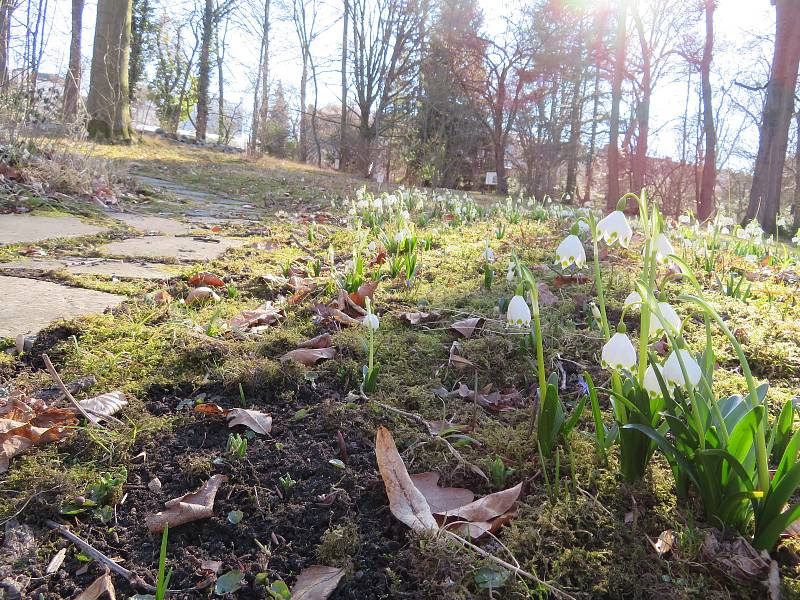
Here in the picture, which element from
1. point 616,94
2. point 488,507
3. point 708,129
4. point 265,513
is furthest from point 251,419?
point 708,129

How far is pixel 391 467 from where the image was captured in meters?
1.31

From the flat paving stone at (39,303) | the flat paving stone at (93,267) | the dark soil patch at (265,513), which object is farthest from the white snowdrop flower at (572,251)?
the flat paving stone at (93,267)

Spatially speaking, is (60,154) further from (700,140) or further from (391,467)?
(700,140)

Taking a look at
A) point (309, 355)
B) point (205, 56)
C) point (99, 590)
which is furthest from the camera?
point (205, 56)

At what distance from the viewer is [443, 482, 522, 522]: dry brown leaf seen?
1.21 meters

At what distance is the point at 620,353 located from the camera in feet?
4.04

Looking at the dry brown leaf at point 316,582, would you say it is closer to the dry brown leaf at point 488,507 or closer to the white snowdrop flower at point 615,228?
the dry brown leaf at point 488,507

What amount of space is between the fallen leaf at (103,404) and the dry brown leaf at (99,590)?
0.56m

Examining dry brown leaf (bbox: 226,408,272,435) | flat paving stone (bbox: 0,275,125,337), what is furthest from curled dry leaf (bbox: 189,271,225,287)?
dry brown leaf (bbox: 226,408,272,435)

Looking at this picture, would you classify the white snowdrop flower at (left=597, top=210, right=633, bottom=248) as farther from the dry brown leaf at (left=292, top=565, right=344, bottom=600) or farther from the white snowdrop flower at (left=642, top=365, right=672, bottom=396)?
the dry brown leaf at (left=292, top=565, right=344, bottom=600)

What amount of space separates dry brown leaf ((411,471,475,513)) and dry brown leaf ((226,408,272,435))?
0.48m

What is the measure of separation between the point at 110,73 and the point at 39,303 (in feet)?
38.6

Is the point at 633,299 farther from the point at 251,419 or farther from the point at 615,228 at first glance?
the point at 251,419

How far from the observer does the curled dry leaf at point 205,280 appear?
2898 mm
